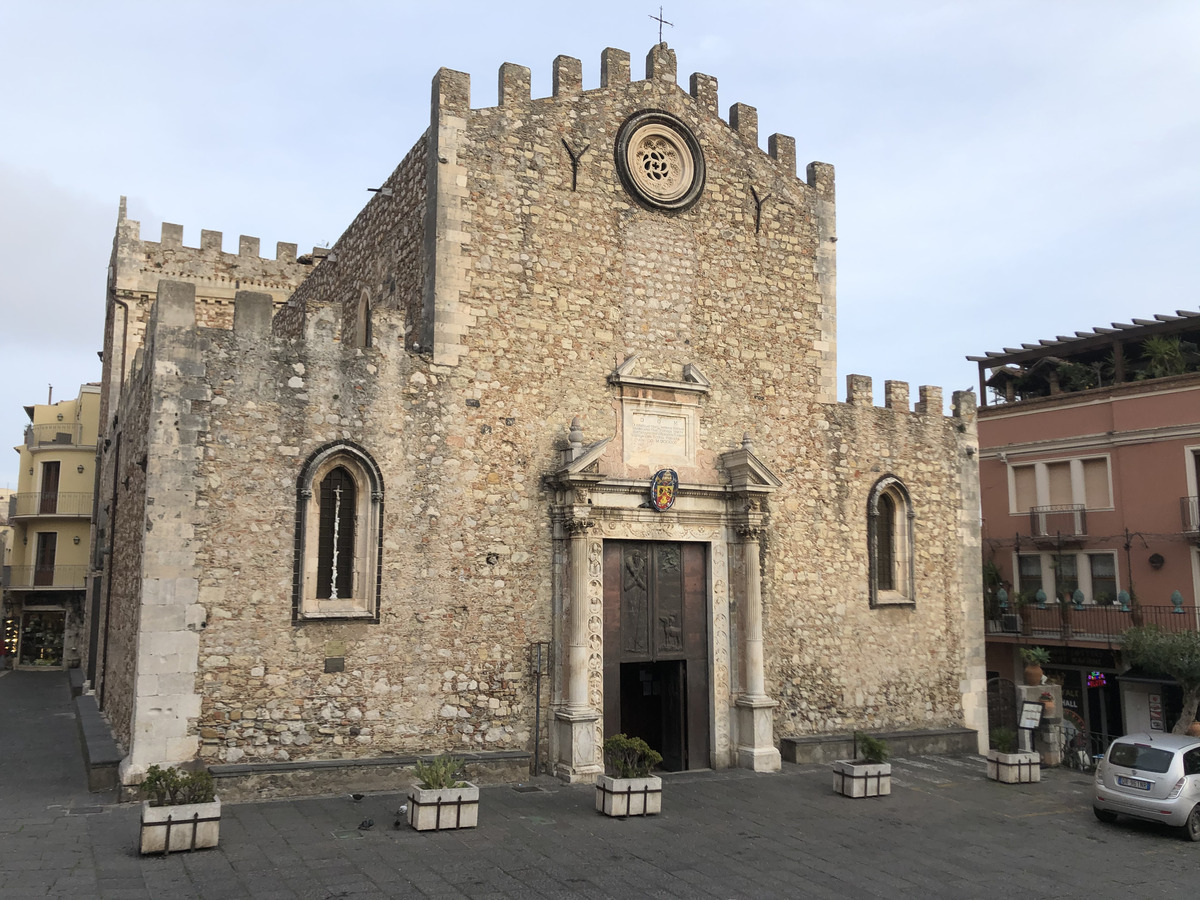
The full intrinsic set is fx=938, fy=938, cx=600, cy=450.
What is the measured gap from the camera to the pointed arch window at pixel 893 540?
55.8ft

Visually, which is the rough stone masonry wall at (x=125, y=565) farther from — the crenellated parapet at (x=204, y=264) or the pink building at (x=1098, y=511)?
the pink building at (x=1098, y=511)

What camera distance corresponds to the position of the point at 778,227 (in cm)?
1673

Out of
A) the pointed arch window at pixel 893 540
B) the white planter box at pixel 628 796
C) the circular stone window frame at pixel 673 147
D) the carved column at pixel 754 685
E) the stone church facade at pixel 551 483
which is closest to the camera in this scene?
the white planter box at pixel 628 796

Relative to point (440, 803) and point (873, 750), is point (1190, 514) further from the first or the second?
point (440, 803)

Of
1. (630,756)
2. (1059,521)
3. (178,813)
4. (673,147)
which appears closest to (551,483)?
(630,756)

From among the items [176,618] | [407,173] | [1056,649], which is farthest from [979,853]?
[1056,649]

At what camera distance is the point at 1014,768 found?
48.4 ft

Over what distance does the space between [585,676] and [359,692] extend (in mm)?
3160

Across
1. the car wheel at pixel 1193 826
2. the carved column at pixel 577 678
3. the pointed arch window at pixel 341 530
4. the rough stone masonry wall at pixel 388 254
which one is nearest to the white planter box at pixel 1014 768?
the car wheel at pixel 1193 826

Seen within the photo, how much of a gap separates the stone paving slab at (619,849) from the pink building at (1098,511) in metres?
11.6

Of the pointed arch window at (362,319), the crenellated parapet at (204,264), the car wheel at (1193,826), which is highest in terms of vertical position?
the crenellated parapet at (204,264)

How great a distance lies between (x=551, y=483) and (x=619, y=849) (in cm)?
550

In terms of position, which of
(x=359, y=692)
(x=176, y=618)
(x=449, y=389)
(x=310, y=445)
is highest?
(x=449, y=389)

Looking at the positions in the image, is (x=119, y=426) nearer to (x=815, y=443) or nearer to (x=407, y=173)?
(x=407, y=173)
